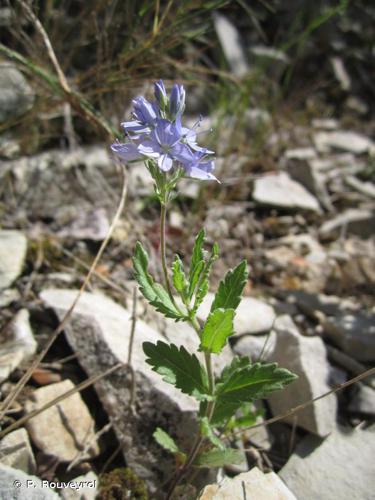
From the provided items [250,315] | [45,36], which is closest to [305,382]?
[250,315]

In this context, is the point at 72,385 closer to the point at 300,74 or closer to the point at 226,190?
the point at 226,190

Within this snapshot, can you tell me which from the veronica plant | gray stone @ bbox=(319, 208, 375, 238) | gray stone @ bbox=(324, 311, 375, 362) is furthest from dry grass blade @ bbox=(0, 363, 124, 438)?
gray stone @ bbox=(319, 208, 375, 238)

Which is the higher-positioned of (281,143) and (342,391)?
(281,143)

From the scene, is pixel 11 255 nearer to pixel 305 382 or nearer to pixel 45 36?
pixel 45 36

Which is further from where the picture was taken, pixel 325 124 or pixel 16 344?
pixel 325 124

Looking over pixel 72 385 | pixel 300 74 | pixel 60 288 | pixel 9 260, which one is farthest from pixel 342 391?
pixel 300 74

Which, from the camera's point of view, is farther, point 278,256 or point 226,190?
point 226,190

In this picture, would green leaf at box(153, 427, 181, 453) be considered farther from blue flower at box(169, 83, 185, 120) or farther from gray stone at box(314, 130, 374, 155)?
gray stone at box(314, 130, 374, 155)
